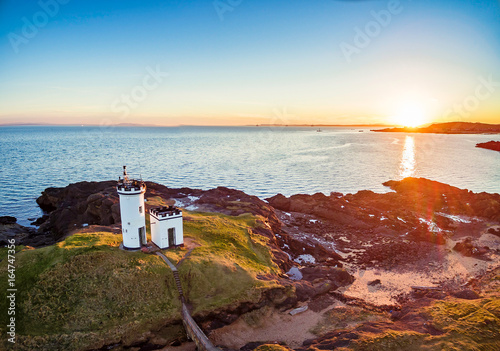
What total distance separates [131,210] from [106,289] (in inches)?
287

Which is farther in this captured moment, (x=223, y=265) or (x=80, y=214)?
(x=80, y=214)

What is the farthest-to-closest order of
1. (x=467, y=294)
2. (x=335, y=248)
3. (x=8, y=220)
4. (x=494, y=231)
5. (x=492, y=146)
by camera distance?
(x=492, y=146) → (x=8, y=220) → (x=494, y=231) → (x=335, y=248) → (x=467, y=294)

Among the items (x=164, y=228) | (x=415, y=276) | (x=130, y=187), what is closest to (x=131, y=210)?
(x=130, y=187)

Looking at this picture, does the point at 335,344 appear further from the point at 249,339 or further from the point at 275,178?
the point at 275,178

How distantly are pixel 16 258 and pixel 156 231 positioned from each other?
Result: 11615mm

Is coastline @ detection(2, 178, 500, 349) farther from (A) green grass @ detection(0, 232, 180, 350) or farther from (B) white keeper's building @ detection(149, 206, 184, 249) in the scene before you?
(B) white keeper's building @ detection(149, 206, 184, 249)

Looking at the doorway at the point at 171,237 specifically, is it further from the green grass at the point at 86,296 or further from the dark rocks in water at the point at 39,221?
the dark rocks in water at the point at 39,221

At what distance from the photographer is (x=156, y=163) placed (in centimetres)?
11562

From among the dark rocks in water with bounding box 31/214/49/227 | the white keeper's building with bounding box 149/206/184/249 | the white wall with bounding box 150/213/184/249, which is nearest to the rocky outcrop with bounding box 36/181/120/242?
the dark rocks in water with bounding box 31/214/49/227

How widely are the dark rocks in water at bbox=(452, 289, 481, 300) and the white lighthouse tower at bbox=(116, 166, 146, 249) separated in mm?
32012

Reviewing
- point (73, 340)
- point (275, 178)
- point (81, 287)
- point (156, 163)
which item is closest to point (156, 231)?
point (81, 287)

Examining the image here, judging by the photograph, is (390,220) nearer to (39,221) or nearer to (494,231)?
(494,231)

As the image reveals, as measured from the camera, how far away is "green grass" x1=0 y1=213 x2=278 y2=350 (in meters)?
19.8

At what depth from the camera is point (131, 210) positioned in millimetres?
26969
